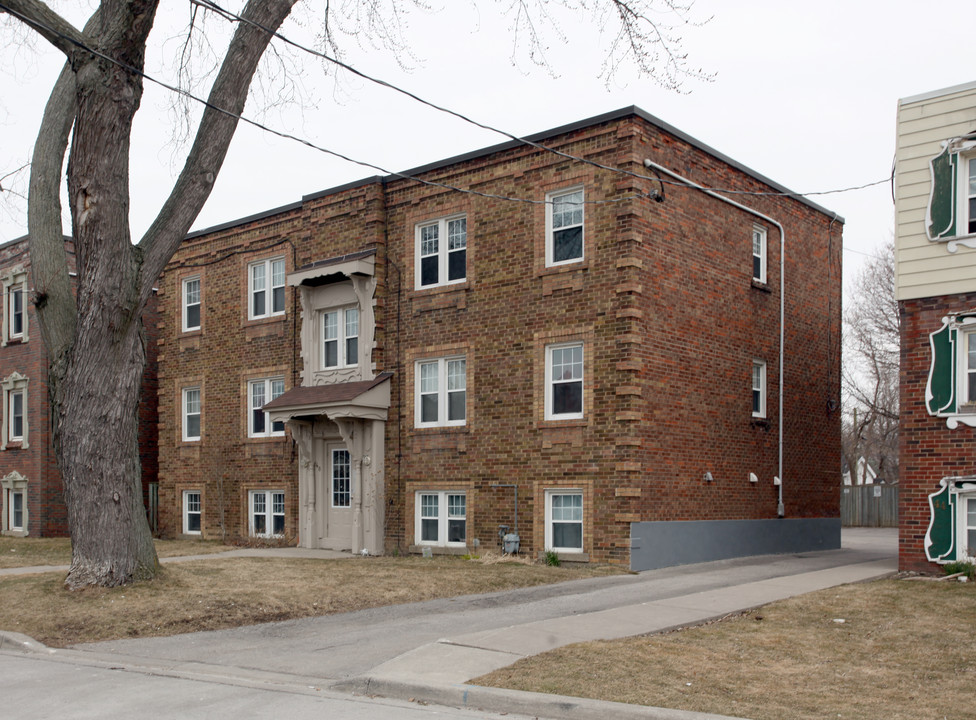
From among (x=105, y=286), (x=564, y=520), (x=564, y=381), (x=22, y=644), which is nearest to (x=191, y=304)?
(x=564, y=381)

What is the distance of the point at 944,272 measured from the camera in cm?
1614

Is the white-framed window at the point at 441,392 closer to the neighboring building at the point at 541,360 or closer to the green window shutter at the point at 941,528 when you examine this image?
the neighboring building at the point at 541,360

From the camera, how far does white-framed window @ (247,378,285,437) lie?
24875mm

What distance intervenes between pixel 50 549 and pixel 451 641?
1668 cm

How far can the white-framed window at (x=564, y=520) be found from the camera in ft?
61.5

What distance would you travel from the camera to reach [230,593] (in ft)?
45.7

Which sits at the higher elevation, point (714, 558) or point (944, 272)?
point (944, 272)

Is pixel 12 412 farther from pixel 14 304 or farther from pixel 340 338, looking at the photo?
pixel 340 338

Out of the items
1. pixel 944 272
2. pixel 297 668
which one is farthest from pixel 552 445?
pixel 297 668

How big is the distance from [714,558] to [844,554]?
4.45 m

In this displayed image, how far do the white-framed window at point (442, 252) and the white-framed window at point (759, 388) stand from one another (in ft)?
21.8

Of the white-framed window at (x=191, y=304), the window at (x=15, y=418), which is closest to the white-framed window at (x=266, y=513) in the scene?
the white-framed window at (x=191, y=304)

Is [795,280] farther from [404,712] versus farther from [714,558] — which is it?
[404,712]

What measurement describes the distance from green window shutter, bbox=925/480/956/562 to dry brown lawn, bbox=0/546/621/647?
527 cm
